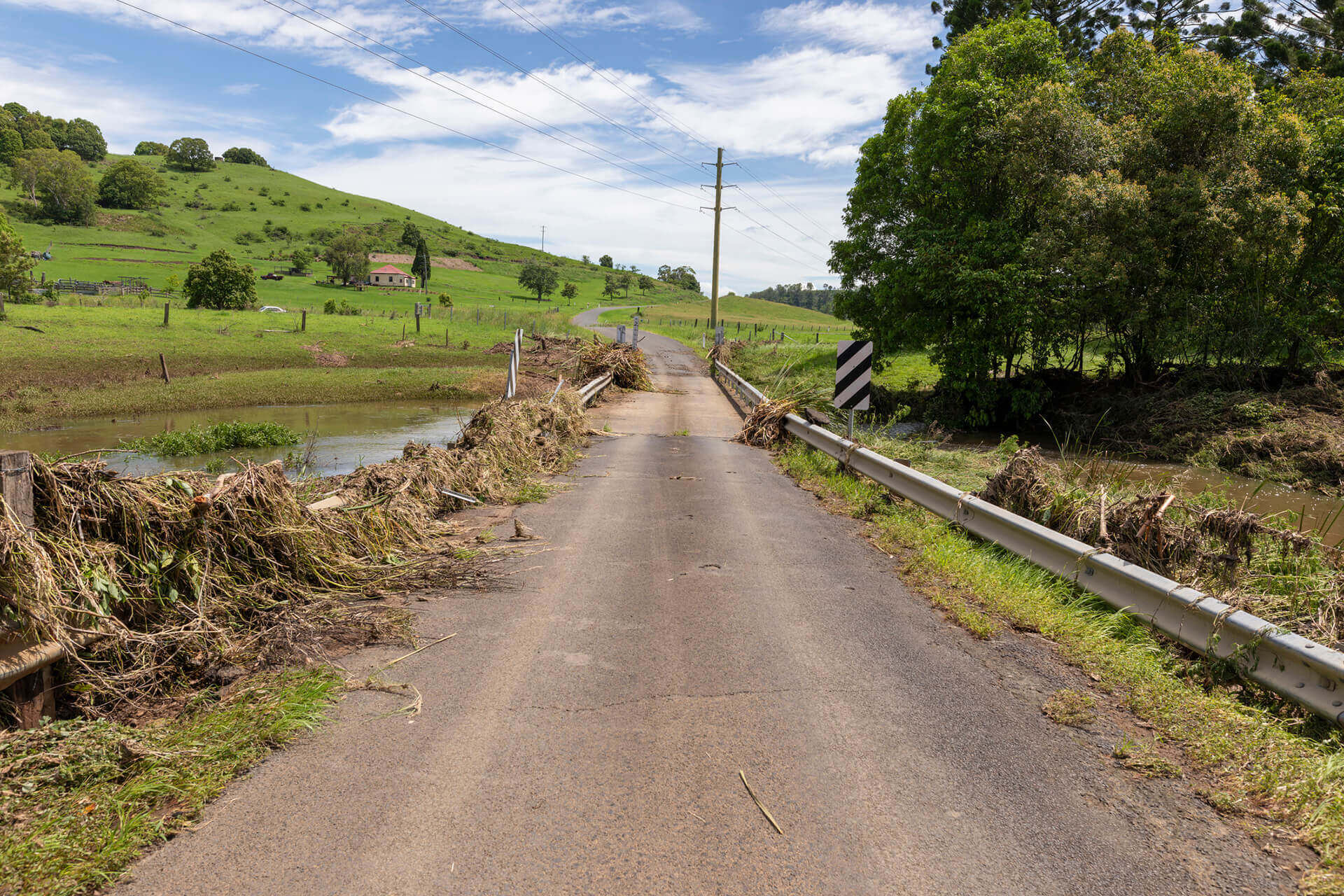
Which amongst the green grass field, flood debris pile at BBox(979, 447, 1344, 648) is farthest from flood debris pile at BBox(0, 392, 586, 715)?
the green grass field

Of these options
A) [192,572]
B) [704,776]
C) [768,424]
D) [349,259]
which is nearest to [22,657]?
[192,572]

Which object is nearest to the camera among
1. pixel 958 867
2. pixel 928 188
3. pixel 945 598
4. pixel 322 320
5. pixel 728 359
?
pixel 958 867

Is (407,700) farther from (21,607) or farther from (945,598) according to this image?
(945,598)

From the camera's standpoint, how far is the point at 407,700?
425 cm

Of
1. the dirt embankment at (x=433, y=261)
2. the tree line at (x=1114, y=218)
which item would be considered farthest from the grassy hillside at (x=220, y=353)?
the dirt embankment at (x=433, y=261)

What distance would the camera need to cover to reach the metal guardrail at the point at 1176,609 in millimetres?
3977

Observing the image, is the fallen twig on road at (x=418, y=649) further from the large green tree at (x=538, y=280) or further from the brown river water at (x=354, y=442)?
the large green tree at (x=538, y=280)

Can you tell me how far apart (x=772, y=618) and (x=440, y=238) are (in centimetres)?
18115

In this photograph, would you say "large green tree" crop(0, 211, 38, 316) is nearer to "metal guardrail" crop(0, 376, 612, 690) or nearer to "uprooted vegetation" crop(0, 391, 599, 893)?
"uprooted vegetation" crop(0, 391, 599, 893)

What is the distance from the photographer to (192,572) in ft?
15.7

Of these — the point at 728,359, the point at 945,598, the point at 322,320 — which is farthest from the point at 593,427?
the point at 322,320

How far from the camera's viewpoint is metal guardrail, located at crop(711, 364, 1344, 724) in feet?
13.0

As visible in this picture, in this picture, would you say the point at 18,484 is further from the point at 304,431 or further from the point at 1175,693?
the point at 304,431

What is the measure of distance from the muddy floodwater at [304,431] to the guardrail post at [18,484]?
400 inches
